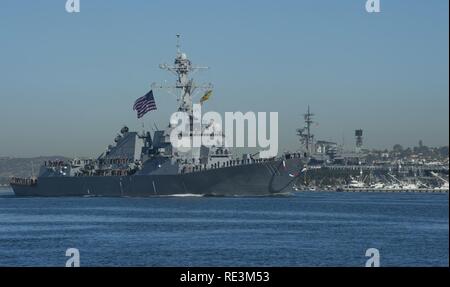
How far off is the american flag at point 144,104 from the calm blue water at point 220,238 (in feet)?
54.2

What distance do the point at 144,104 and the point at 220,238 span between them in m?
41.4

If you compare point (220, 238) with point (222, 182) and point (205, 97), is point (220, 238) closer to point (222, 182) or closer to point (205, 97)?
point (222, 182)

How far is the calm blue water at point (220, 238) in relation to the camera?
111 ft

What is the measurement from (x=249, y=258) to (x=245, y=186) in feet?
173

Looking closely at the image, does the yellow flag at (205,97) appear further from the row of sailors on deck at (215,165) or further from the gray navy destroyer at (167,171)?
the row of sailors on deck at (215,165)

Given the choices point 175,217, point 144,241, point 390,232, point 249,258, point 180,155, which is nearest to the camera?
point 249,258

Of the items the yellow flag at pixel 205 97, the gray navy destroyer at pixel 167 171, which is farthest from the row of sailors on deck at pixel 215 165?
the yellow flag at pixel 205 97

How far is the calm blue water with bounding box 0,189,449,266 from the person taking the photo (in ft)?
111

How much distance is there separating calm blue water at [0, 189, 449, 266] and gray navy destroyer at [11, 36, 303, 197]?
1918cm

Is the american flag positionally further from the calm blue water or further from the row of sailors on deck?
the calm blue water

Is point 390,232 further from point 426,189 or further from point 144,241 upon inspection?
point 426,189

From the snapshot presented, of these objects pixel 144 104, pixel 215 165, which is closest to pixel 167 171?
pixel 215 165
